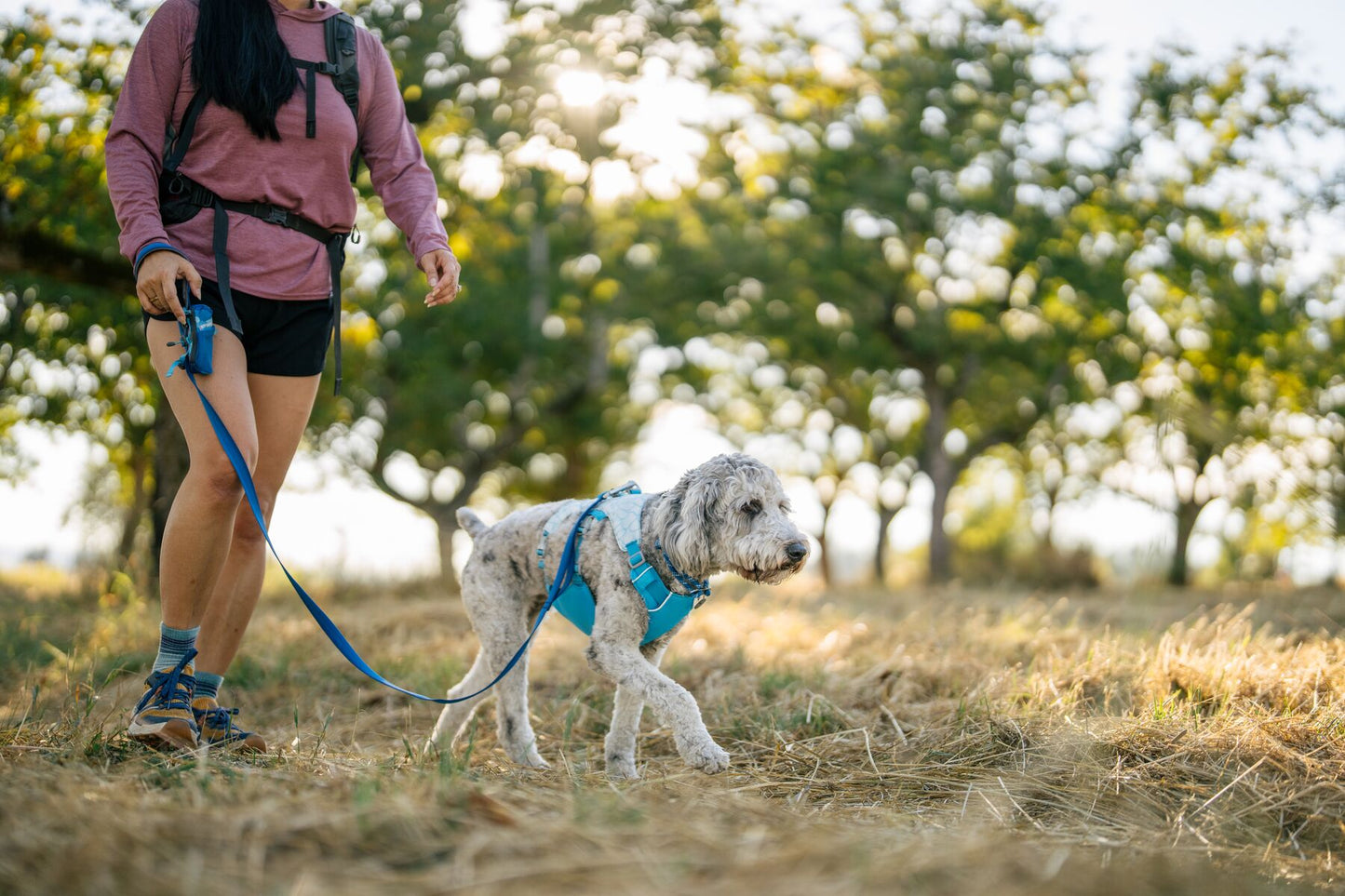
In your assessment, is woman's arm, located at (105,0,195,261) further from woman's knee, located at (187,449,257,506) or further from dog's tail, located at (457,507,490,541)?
dog's tail, located at (457,507,490,541)

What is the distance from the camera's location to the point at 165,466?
9250mm

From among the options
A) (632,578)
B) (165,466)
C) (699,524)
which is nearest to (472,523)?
(632,578)

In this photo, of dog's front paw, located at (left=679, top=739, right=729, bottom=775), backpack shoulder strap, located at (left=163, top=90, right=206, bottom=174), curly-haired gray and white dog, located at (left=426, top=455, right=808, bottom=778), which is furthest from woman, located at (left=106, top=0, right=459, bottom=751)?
dog's front paw, located at (left=679, top=739, right=729, bottom=775)

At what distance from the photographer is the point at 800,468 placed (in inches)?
1239

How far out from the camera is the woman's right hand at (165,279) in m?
3.26

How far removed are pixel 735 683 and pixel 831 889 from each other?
329cm

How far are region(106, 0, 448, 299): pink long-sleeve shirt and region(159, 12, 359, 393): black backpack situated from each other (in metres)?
0.02

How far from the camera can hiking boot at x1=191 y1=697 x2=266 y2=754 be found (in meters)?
3.46

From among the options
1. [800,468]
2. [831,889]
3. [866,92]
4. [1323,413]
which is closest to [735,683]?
[831,889]

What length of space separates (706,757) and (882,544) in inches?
1043

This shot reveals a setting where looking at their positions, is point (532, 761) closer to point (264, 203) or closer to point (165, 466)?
point (264, 203)

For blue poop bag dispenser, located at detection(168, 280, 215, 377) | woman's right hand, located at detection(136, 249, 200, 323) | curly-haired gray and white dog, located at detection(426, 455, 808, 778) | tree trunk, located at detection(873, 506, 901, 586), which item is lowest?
tree trunk, located at detection(873, 506, 901, 586)

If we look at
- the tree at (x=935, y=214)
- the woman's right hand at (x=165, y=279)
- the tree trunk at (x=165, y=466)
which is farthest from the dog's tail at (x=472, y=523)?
→ the tree at (x=935, y=214)

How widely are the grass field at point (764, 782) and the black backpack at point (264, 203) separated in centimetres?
168
